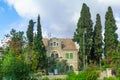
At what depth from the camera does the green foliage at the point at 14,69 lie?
107 ft

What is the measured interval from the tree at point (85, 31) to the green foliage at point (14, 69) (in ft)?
104

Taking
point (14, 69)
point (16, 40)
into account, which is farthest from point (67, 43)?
point (14, 69)

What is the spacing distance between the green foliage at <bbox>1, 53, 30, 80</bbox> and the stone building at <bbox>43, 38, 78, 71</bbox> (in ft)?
124

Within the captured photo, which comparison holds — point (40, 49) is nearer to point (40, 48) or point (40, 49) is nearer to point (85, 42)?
point (40, 48)

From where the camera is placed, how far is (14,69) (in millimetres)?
32625

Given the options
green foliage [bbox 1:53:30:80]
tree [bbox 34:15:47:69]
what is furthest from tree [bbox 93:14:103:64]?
green foliage [bbox 1:53:30:80]

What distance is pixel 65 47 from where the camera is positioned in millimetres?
73188

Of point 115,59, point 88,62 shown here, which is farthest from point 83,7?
point 115,59

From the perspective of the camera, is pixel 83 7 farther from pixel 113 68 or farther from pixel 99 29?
pixel 113 68

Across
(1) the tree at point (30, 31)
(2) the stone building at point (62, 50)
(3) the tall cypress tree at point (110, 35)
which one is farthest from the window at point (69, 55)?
(3) the tall cypress tree at point (110, 35)

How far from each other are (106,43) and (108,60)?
4.77 metres

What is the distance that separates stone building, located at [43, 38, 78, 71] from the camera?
235ft

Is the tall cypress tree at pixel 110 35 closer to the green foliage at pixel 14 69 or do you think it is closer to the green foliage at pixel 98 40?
the green foliage at pixel 98 40

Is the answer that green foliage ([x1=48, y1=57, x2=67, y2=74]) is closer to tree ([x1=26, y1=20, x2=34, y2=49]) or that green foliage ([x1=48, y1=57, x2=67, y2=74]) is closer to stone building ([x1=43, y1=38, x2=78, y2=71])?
stone building ([x1=43, y1=38, x2=78, y2=71])
